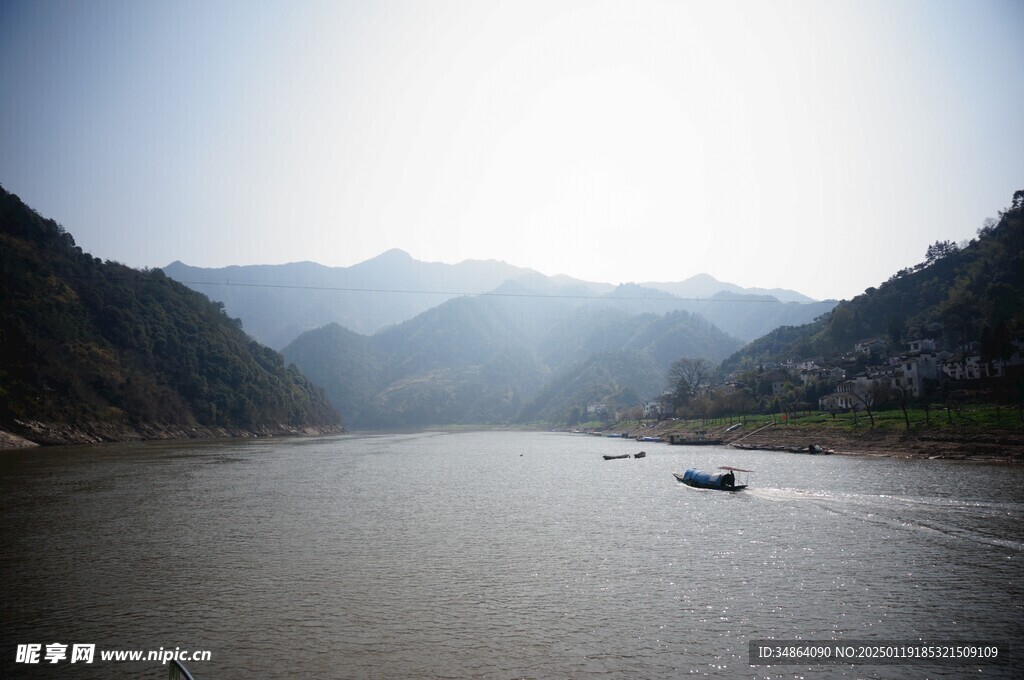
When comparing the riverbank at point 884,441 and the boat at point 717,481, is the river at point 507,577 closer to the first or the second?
the boat at point 717,481

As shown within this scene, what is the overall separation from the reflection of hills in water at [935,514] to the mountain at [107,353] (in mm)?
94443

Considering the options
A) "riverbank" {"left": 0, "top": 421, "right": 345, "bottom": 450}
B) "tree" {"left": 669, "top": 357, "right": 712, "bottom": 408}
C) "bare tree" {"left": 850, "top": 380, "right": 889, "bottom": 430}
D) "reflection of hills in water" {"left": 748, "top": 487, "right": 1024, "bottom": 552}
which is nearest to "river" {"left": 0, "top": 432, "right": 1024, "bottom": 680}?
"reflection of hills in water" {"left": 748, "top": 487, "right": 1024, "bottom": 552}

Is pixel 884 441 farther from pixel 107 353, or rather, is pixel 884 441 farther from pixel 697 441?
pixel 107 353

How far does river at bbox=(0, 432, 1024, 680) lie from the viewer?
42.8 feet

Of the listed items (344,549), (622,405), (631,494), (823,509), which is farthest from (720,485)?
(622,405)

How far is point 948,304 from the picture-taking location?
103312mm

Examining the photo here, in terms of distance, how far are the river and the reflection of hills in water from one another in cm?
20

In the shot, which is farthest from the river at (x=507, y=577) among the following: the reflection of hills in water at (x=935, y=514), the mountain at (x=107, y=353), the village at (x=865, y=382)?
the mountain at (x=107, y=353)

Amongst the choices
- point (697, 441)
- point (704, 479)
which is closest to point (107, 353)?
point (697, 441)

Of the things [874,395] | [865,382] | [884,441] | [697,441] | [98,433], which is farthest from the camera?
[697,441]

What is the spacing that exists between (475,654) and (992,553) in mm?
20361

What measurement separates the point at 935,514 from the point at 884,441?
3747cm

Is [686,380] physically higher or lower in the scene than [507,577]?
higher

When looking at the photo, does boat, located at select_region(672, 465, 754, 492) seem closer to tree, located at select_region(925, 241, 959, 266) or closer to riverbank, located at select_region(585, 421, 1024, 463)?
riverbank, located at select_region(585, 421, 1024, 463)
